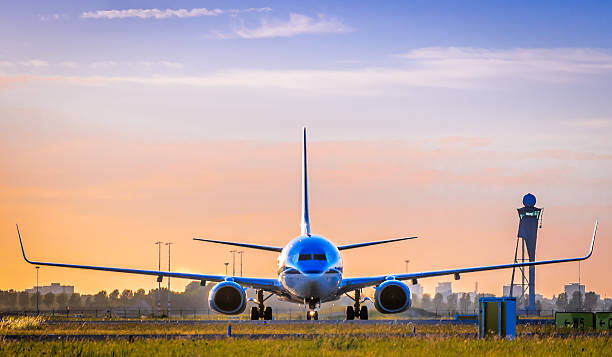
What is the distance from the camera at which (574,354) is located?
3108cm

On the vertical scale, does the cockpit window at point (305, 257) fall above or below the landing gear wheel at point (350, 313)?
above

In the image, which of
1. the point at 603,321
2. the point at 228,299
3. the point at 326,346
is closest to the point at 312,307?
the point at 228,299

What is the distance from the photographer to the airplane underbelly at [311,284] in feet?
173

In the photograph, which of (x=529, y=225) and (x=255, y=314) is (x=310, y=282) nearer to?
(x=255, y=314)

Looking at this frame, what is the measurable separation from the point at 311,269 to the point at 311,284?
84 cm

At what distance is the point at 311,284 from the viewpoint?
173 ft

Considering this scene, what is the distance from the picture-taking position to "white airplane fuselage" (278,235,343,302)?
52.6 meters

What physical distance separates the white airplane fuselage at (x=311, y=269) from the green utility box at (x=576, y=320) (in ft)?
38.1

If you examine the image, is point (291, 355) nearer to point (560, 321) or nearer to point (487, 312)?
point (487, 312)

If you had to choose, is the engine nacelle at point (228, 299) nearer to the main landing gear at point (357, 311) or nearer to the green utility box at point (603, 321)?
the main landing gear at point (357, 311)

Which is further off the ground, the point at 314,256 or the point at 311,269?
the point at 314,256

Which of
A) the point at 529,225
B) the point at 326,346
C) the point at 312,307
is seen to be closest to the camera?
the point at 326,346

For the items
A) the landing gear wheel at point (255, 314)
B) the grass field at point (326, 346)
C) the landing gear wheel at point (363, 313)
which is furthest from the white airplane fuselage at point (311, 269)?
the grass field at point (326, 346)

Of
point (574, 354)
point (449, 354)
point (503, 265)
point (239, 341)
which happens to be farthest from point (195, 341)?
point (503, 265)
